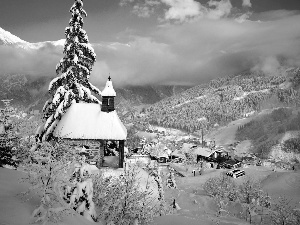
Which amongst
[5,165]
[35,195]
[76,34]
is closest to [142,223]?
[35,195]

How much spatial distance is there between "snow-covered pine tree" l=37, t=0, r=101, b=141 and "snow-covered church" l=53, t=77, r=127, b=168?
819 mm

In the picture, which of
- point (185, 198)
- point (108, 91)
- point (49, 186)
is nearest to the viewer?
point (49, 186)

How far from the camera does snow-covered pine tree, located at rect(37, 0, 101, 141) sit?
2361 cm

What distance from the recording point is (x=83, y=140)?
2392cm

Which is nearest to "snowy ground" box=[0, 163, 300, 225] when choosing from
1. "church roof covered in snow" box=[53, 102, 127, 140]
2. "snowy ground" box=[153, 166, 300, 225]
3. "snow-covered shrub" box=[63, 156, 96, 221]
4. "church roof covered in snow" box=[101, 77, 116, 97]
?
"snowy ground" box=[153, 166, 300, 225]

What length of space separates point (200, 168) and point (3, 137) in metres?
86.4

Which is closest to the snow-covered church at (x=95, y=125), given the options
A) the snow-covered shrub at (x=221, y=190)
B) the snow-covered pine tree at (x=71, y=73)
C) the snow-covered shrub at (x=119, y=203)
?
the snow-covered pine tree at (x=71, y=73)

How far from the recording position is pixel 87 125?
2420cm

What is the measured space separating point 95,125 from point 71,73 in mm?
5401

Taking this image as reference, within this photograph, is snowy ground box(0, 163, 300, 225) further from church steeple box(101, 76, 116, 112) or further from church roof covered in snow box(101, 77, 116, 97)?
church roof covered in snow box(101, 77, 116, 97)

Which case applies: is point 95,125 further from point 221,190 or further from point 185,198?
point 221,190

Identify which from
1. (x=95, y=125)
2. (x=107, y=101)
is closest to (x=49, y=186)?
(x=95, y=125)

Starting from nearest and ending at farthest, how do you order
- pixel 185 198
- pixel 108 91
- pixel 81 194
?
pixel 81 194 → pixel 108 91 → pixel 185 198

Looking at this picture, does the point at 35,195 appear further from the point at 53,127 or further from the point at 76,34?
the point at 76,34
